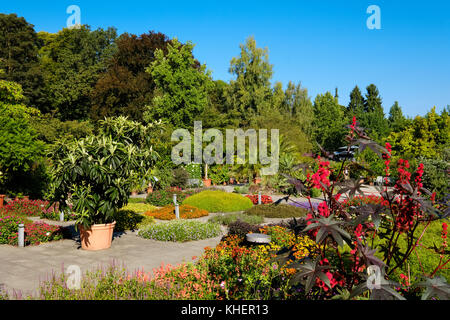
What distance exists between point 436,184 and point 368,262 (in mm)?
15358

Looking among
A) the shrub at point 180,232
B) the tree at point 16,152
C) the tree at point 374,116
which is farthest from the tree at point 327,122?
the shrub at point 180,232

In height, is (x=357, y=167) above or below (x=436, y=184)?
above

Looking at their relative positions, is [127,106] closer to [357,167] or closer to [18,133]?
[18,133]

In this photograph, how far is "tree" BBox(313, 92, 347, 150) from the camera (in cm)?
4053

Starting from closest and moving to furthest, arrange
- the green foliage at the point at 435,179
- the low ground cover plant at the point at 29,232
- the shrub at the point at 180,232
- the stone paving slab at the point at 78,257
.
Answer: the stone paving slab at the point at 78,257, the low ground cover plant at the point at 29,232, the shrub at the point at 180,232, the green foliage at the point at 435,179

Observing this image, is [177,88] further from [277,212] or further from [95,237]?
[95,237]

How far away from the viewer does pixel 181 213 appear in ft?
45.9

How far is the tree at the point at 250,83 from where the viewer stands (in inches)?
1555

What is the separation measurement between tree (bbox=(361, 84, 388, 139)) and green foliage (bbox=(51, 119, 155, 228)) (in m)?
31.7

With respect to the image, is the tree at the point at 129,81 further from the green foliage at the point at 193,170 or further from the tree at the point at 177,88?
the green foliage at the point at 193,170

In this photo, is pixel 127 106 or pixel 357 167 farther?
pixel 127 106
